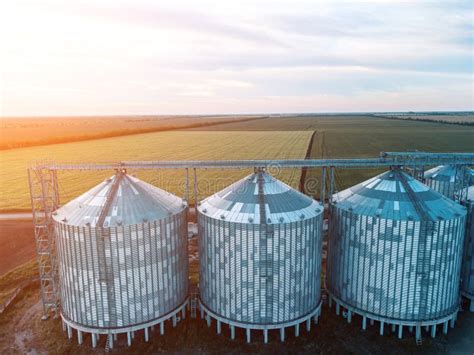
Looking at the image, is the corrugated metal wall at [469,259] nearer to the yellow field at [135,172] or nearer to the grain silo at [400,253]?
the grain silo at [400,253]

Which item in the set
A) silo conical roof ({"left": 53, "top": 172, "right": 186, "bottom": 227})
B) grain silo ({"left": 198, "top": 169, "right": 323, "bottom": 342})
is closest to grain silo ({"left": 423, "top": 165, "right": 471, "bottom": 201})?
grain silo ({"left": 198, "top": 169, "right": 323, "bottom": 342})

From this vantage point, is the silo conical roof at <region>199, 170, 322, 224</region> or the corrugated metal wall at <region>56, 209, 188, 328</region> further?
the silo conical roof at <region>199, 170, 322, 224</region>

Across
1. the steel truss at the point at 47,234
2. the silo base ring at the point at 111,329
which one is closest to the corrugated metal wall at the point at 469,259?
the silo base ring at the point at 111,329

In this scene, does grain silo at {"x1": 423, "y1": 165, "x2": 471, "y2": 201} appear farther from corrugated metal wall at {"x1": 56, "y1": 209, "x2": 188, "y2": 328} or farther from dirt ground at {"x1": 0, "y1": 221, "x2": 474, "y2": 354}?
corrugated metal wall at {"x1": 56, "y1": 209, "x2": 188, "y2": 328}

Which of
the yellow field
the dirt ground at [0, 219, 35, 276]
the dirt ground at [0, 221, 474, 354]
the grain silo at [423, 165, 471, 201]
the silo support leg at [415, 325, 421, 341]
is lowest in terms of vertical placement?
the dirt ground at [0, 221, 474, 354]

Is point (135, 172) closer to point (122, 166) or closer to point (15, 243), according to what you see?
point (15, 243)
